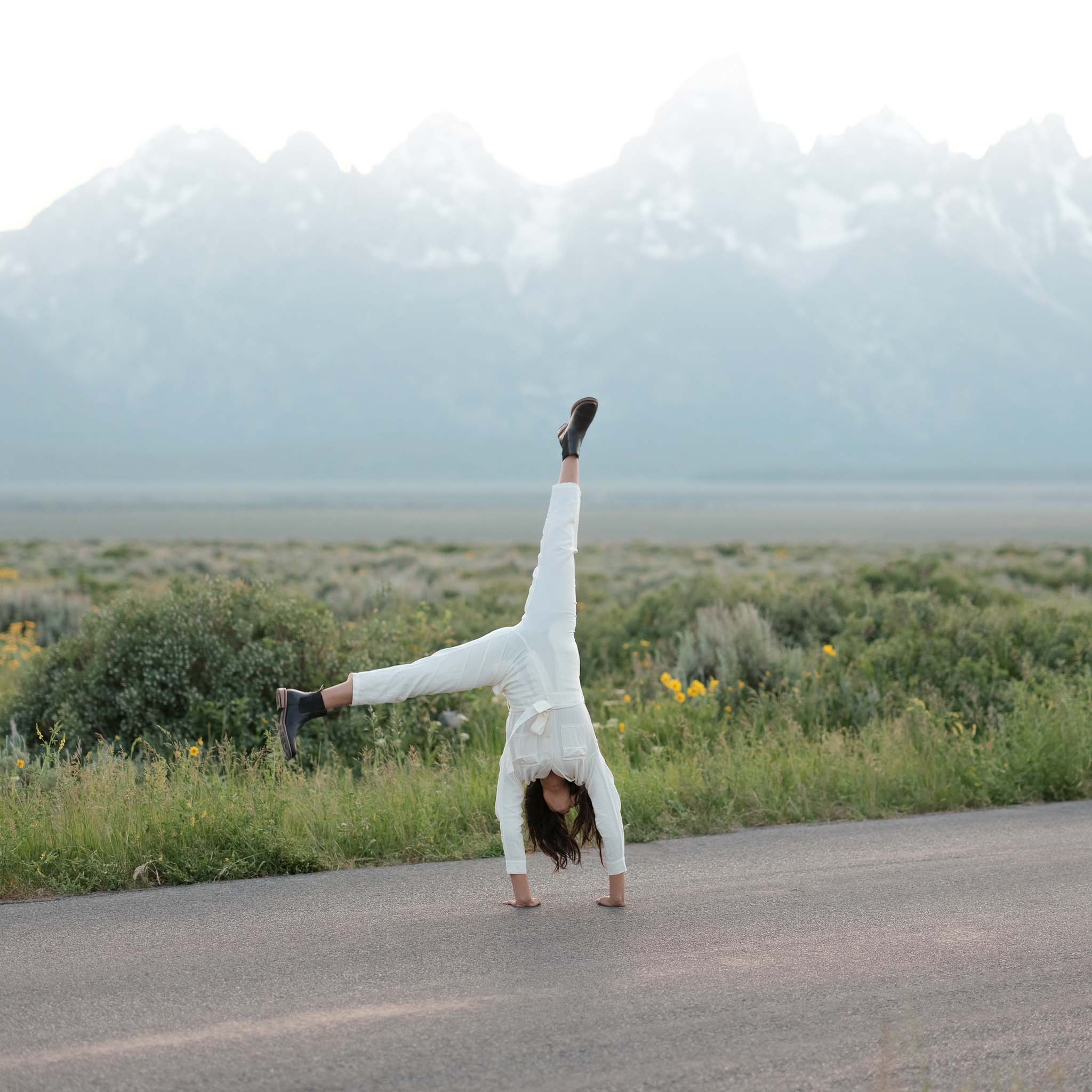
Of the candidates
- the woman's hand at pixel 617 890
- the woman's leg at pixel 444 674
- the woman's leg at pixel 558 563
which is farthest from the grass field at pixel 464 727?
the woman's leg at pixel 558 563

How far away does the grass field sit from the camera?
303 inches

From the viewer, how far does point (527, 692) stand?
638 centimetres

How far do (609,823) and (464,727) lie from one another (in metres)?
5.58

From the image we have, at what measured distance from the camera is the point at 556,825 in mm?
6680

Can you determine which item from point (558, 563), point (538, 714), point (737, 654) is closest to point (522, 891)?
point (538, 714)

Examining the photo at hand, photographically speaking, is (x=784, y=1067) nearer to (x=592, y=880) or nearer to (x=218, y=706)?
(x=592, y=880)

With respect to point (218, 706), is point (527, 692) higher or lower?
higher

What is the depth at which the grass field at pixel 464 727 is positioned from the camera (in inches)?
303

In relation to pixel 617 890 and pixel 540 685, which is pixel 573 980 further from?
pixel 540 685

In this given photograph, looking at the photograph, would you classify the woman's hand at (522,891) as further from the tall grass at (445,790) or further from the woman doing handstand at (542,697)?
the tall grass at (445,790)

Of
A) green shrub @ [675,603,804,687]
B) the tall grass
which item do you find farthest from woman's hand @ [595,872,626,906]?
green shrub @ [675,603,804,687]

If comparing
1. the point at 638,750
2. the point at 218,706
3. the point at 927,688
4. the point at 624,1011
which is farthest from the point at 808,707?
the point at 624,1011

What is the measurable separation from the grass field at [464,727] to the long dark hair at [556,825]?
1.20 metres

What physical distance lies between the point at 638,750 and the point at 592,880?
3.26 m
